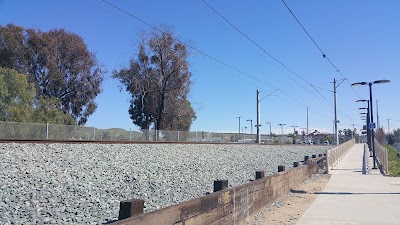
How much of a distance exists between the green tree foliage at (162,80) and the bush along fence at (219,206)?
174 ft

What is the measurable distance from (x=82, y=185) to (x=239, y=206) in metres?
5.16

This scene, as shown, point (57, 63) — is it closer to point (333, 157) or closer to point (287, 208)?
point (333, 157)

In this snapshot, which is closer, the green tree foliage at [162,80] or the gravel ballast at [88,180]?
the gravel ballast at [88,180]

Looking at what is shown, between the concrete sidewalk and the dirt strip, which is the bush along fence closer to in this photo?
the dirt strip

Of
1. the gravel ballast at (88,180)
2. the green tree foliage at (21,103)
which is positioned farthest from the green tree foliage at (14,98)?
the gravel ballast at (88,180)

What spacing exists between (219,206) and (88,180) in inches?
251

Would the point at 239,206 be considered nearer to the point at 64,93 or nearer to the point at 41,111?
the point at 41,111

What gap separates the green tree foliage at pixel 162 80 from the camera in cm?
6619

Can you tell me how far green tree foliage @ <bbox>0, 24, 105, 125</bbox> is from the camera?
57.3m

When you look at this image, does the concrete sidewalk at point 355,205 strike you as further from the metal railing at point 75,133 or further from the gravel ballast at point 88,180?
the metal railing at point 75,133

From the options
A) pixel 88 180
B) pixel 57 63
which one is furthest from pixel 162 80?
pixel 88 180

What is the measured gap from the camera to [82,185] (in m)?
12.0

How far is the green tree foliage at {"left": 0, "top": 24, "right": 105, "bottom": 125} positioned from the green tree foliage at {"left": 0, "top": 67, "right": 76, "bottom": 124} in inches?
237

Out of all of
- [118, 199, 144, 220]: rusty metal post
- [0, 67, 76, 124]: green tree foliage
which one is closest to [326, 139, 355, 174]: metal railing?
[118, 199, 144, 220]: rusty metal post
